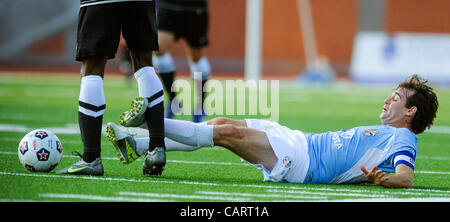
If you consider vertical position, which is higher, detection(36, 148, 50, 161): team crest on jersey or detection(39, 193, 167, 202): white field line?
detection(36, 148, 50, 161): team crest on jersey

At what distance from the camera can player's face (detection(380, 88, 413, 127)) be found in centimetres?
539

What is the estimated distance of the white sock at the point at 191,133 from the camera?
17.1 ft

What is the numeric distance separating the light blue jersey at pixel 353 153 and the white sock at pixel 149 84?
1.11m

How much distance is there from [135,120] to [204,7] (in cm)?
462

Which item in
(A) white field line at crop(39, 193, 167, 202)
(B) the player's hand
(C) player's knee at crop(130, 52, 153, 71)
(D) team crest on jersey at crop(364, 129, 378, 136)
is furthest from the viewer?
(C) player's knee at crop(130, 52, 153, 71)

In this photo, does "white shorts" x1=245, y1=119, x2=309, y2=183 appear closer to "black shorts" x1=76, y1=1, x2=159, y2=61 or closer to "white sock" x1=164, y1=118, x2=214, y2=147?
"white sock" x1=164, y1=118, x2=214, y2=147

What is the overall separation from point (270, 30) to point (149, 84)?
70.6 feet

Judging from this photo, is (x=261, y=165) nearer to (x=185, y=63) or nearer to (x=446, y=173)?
(x=446, y=173)

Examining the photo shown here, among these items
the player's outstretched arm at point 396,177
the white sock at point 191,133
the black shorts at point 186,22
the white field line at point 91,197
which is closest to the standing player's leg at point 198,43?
the black shorts at point 186,22

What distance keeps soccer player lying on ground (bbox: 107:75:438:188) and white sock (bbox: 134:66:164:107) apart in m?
0.24

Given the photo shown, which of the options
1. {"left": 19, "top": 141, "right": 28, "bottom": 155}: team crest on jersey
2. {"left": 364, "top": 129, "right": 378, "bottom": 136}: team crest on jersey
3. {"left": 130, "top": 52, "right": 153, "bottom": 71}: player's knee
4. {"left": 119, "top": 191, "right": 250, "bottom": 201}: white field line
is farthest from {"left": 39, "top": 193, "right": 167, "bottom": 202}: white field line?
{"left": 364, "top": 129, "right": 378, "bottom": 136}: team crest on jersey

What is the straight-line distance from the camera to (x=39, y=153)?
17.5 ft

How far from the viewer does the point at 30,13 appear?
2764cm

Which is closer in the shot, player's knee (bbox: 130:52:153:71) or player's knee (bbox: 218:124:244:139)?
player's knee (bbox: 218:124:244:139)
